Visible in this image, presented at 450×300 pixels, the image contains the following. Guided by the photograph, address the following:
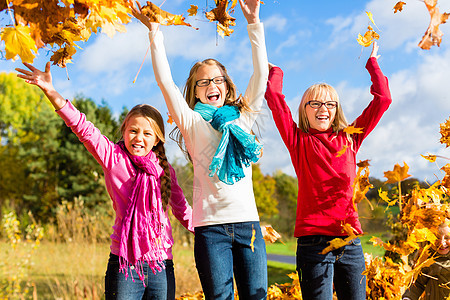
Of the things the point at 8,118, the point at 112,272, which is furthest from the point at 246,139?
the point at 8,118

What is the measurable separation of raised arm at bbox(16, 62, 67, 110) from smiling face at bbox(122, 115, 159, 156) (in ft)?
1.25

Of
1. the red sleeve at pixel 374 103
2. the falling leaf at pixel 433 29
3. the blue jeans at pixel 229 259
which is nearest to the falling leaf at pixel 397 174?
the red sleeve at pixel 374 103

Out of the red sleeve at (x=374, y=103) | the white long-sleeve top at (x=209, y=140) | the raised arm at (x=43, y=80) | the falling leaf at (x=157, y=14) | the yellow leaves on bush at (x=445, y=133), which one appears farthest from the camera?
the yellow leaves on bush at (x=445, y=133)

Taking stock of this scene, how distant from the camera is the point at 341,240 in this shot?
6.64 ft

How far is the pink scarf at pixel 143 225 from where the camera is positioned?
208cm

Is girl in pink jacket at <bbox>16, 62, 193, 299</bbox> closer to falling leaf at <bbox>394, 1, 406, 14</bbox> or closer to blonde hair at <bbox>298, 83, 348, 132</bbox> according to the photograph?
blonde hair at <bbox>298, 83, 348, 132</bbox>

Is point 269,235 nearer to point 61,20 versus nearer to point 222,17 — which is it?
point 222,17

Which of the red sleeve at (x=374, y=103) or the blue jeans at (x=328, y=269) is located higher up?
the red sleeve at (x=374, y=103)

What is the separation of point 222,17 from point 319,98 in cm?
71

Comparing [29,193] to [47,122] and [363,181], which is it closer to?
[47,122]

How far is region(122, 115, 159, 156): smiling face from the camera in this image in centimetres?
223

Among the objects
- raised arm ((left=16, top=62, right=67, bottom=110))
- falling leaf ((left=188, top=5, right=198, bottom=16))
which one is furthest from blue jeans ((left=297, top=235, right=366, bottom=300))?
raised arm ((left=16, top=62, right=67, bottom=110))

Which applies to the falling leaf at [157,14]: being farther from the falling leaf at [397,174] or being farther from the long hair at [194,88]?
the falling leaf at [397,174]

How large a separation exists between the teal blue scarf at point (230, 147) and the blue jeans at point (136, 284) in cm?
58
